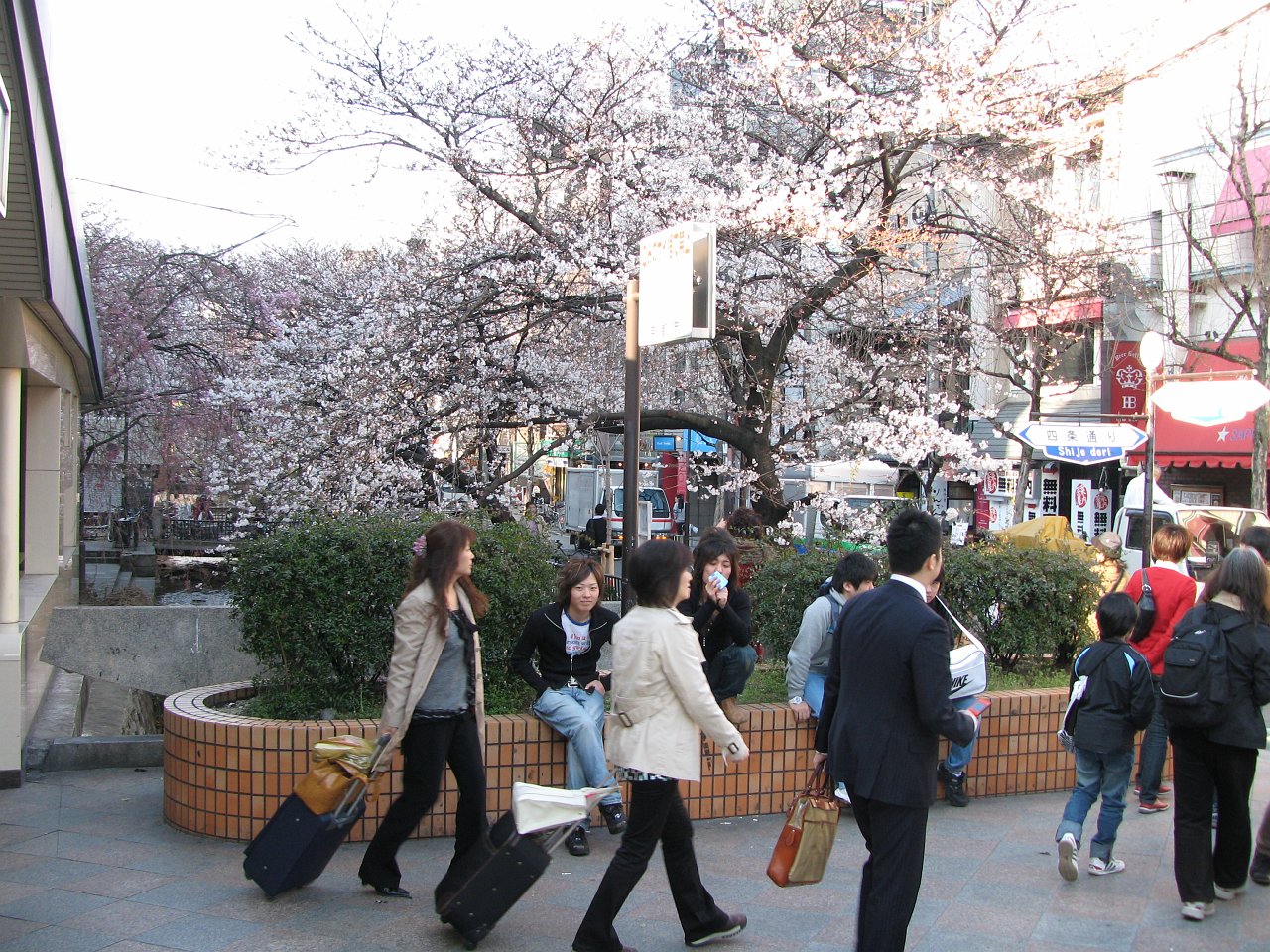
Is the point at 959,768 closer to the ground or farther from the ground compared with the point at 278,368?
closer to the ground

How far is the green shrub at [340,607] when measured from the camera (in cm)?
582

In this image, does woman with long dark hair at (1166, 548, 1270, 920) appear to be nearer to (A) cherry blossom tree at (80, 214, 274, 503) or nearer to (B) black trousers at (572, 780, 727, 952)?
(B) black trousers at (572, 780, 727, 952)

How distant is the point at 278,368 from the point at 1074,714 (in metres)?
10.6

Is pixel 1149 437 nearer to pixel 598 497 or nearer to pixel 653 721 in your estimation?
pixel 653 721

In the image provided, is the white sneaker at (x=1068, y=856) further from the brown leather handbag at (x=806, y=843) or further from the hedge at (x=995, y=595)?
the hedge at (x=995, y=595)

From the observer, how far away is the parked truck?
27136 mm

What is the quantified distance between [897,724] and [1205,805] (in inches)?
82.1

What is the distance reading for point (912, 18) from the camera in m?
10.7

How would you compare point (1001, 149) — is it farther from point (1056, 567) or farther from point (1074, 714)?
point (1074, 714)

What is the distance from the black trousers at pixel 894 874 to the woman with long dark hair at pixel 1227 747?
180 cm

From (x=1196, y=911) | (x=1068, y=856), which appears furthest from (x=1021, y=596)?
(x=1196, y=911)

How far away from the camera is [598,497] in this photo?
3209 centimetres

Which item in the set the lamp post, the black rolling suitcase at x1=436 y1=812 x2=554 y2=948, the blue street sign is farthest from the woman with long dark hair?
the blue street sign

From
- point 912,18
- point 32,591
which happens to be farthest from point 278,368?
point 912,18
